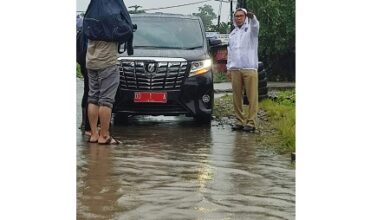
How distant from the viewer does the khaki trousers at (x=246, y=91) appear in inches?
265

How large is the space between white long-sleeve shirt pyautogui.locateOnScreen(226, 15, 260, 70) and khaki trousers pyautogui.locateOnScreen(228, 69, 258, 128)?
2.7 inches

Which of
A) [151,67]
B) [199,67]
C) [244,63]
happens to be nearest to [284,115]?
[244,63]

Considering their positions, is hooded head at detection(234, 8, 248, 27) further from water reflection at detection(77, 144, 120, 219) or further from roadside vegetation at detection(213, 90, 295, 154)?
water reflection at detection(77, 144, 120, 219)

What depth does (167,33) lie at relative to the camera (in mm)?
7035

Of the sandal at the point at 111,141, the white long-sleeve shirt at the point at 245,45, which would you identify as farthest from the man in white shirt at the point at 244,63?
the sandal at the point at 111,141

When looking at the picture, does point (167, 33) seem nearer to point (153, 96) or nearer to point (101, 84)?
point (153, 96)

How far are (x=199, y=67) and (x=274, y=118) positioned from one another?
2.63ft
